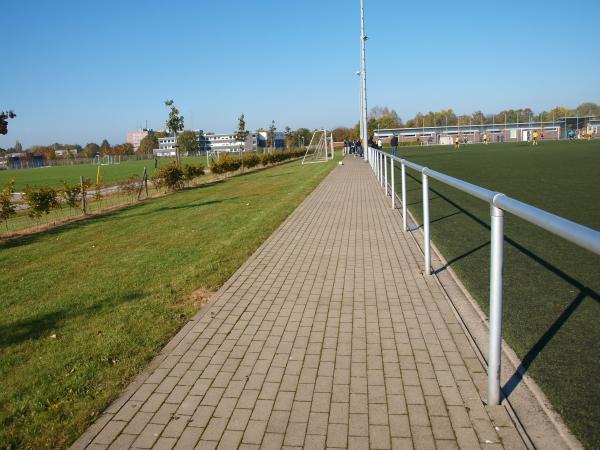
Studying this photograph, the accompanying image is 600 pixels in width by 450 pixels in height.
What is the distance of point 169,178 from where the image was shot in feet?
72.1

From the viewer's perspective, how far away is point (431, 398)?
10.2 feet

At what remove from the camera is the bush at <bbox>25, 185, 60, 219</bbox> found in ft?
43.4

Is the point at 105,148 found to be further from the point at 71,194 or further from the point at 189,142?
the point at 71,194

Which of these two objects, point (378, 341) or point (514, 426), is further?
point (378, 341)

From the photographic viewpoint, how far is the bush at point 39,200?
13.2m

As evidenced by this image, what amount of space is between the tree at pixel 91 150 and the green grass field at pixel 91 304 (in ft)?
495

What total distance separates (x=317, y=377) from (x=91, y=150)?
169750 millimetres

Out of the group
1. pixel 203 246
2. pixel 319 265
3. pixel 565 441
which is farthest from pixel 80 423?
pixel 203 246

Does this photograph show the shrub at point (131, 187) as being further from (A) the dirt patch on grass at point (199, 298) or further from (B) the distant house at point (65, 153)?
(B) the distant house at point (65, 153)

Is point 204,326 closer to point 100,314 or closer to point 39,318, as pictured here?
point 100,314

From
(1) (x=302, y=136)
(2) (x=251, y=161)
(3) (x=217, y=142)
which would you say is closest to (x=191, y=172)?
(2) (x=251, y=161)

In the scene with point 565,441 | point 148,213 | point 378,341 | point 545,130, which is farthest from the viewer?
point 545,130

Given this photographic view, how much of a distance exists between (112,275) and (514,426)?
5.79 m

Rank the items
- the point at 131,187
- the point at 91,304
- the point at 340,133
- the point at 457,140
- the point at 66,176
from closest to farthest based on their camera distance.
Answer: the point at 91,304 → the point at 131,187 → the point at 66,176 → the point at 457,140 → the point at 340,133
